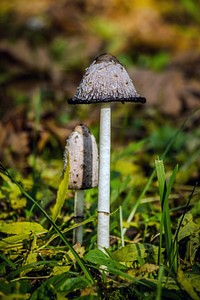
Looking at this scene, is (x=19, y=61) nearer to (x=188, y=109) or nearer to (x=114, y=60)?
(x=188, y=109)

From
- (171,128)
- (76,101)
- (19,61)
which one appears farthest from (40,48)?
(76,101)

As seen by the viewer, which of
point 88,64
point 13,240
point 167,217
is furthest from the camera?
point 88,64

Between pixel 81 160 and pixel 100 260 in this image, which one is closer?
pixel 100 260

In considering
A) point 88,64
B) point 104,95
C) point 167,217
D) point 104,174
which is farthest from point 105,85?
point 88,64

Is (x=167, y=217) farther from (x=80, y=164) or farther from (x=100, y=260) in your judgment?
(x=80, y=164)

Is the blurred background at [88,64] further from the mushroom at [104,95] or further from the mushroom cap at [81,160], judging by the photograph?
the mushroom at [104,95]
